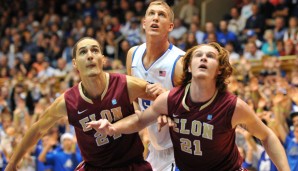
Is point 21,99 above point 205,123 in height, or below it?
below

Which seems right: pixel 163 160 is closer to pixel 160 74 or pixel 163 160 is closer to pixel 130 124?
pixel 160 74

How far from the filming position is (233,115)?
5207 mm

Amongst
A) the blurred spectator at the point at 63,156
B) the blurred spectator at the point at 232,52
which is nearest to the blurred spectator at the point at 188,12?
the blurred spectator at the point at 232,52

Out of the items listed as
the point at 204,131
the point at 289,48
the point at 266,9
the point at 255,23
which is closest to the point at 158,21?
the point at 204,131

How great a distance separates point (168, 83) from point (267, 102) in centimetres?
335

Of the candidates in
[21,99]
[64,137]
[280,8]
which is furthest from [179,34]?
[64,137]

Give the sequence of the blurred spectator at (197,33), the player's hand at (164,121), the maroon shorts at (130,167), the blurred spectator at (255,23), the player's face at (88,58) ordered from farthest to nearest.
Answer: the blurred spectator at (197,33), the blurred spectator at (255,23), the maroon shorts at (130,167), the player's face at (88,58), the player's hand at (164,121)

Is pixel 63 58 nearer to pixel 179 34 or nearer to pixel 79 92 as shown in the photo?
pixel 179 34

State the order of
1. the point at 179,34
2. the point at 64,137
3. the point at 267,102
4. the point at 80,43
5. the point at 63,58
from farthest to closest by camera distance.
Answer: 1. the point at 63,58
2. the point at 179,34
3. the point at 64,137
4. the point at 267,102
5. the point at 80,43

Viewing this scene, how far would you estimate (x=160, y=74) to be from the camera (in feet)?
20.9

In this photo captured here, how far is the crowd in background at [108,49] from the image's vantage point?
9.55 metres

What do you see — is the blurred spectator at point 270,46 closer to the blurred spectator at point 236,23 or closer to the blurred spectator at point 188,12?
the blurred spectator at point 236,23

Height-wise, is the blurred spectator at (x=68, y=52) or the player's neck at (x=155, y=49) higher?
the player's neck at (x=155, y=49)

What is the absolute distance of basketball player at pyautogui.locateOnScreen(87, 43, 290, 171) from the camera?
17.2 feet
